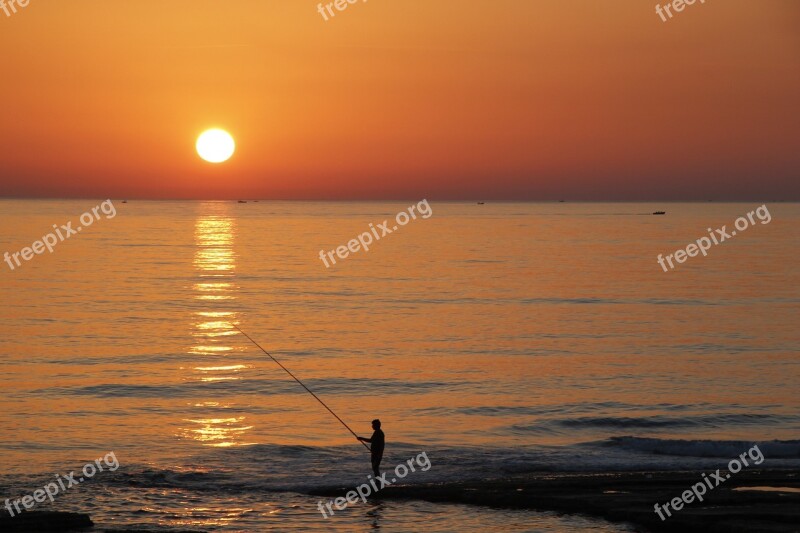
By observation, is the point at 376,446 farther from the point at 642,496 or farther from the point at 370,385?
the point at 370,385

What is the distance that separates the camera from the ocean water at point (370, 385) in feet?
68.7

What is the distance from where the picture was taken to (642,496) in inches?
740

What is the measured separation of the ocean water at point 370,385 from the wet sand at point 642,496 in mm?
713

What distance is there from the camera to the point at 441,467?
73.9 ft

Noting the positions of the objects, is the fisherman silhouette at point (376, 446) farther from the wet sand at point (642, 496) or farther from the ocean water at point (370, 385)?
the ocean water at point (370, 385)

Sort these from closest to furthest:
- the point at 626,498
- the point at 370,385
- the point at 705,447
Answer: the point at 626,498, the point at 705,447, the point at 370,385

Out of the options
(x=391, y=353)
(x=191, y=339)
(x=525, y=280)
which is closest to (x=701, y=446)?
(x=391, y=353)

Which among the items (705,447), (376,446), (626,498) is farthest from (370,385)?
(626,498)

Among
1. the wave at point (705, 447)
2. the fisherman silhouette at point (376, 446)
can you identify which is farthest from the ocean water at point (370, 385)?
the fisherman silhouette at point (376, 446)

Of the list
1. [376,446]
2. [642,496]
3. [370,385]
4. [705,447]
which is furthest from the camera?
[370,385]

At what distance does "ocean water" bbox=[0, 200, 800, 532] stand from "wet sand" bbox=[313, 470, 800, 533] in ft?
2.34

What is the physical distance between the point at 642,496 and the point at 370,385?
1639 cm

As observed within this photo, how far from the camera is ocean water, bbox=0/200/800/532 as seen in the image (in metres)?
21.0

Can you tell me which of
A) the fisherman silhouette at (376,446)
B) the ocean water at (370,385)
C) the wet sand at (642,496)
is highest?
the ocean water at (370,385)
